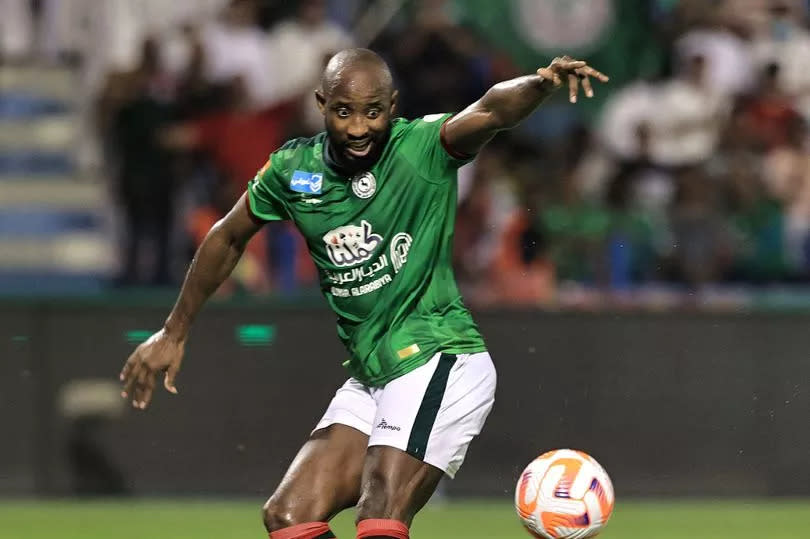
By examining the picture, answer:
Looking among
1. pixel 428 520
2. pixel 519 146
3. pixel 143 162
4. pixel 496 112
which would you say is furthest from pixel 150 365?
pixel 519 146

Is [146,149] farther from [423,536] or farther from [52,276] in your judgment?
[423,536]

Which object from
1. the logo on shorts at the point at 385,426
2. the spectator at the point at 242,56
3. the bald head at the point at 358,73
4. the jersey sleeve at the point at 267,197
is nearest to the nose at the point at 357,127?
the bald head at the point at 358,73

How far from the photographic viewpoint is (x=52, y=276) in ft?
46.3

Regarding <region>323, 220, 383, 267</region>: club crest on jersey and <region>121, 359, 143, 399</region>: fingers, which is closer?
<region>323, 220, 383, 267</region>: club crest on jersey

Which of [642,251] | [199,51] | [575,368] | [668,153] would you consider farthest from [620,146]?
[199,51]

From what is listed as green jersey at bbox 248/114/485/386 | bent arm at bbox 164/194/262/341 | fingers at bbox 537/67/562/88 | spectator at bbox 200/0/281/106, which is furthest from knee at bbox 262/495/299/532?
spectator at bbox 200/0/281/106

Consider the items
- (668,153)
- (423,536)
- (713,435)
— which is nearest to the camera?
(423,536)

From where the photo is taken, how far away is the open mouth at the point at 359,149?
6.42 metres

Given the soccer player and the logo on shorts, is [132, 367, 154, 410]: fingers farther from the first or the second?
the logo on shorts

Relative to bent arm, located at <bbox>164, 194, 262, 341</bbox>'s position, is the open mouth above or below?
above

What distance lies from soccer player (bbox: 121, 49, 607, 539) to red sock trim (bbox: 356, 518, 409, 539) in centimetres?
5

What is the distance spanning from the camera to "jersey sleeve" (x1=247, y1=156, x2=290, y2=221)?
6.79 m

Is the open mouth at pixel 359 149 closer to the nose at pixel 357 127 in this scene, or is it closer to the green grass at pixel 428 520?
the nose at pixel 357 127

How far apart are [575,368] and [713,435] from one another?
3.53 ft
